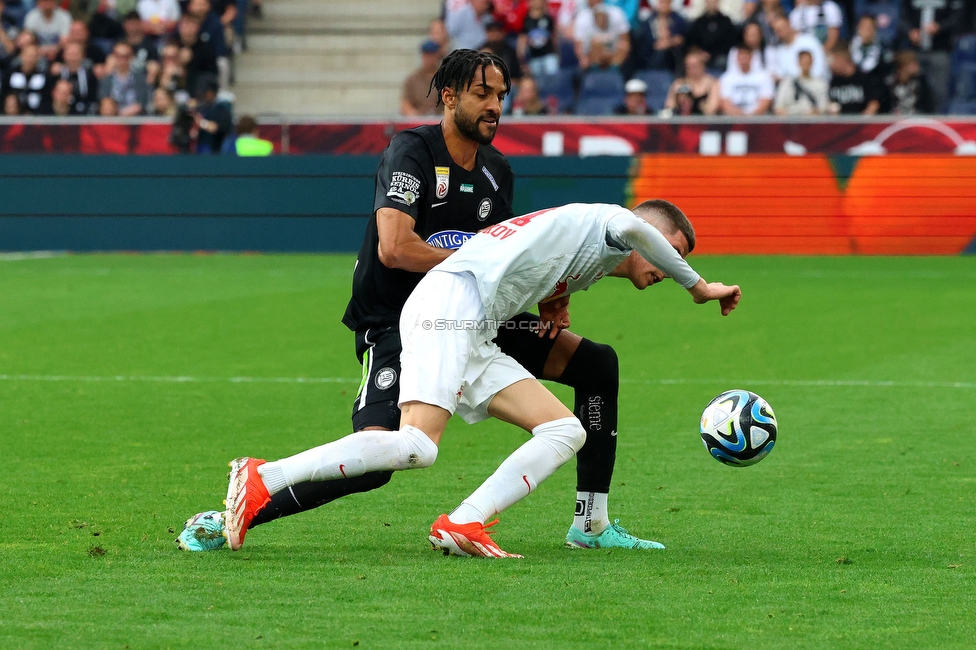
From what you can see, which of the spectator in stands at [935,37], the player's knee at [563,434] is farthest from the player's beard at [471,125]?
the spectator in stands at [935,37]

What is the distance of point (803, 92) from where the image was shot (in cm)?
2027

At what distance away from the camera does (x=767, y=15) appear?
22.0 m

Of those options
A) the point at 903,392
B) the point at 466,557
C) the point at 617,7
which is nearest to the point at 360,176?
the point at 617,7

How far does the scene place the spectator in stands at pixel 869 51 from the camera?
20.2m

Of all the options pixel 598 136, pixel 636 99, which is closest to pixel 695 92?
pixel 636 99

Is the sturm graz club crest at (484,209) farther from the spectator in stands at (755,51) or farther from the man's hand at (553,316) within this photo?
the spectator in stands at (755,51)

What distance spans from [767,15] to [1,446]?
16.8m

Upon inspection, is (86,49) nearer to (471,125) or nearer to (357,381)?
(357,381)

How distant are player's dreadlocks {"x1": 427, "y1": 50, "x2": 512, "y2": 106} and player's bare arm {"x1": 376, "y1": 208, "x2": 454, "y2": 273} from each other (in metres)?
0.53

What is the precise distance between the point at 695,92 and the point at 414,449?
53.5 ft

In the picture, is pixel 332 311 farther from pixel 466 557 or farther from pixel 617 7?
pixel 617 7

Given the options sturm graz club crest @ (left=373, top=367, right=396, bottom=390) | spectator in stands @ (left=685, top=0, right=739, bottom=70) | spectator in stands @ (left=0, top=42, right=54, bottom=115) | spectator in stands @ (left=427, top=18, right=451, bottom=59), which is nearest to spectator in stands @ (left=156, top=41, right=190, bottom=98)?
→ spectator in stands @ (left=0, top=42, right=54, bottom=115)

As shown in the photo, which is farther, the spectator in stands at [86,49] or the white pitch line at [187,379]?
the spectator in stands at [86,49]

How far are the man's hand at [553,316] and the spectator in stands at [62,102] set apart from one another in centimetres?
1720
